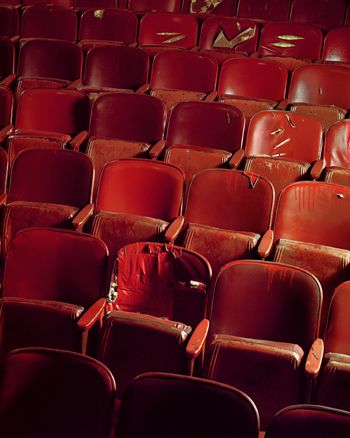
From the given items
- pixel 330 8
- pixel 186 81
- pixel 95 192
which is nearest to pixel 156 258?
pixel 95 192

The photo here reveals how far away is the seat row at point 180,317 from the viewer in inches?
24.1

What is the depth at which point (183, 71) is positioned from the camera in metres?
1.24

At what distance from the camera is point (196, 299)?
0.72 m

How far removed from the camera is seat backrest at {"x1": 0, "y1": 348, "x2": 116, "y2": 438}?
527 mm

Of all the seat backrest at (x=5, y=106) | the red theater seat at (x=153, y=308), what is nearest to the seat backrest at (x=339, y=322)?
the red theater seat at (x=153, y=308)

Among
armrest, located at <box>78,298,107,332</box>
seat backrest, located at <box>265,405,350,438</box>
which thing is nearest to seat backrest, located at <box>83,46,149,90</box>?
armrest, located at <box>78,298,107,332</box>

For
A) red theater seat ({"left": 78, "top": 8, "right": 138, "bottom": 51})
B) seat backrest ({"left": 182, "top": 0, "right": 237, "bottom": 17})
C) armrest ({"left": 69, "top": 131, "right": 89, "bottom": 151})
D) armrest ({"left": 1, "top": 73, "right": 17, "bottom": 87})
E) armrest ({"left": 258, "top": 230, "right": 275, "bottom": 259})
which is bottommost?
armrest ({"left": 258, "top": 230, "right": 275, "bottom": 259})

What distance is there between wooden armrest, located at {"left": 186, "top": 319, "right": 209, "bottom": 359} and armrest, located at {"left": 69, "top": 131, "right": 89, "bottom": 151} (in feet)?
1.59

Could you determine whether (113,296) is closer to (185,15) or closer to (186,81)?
(186,81)

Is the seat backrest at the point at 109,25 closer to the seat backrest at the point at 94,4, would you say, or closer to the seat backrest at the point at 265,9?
the seat backrest at the point at 94,4

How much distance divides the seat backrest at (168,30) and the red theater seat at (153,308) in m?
0.80

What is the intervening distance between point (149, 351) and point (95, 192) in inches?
16.0

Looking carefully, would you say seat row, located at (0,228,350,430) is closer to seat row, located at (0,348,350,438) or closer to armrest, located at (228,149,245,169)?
seat row, located at (0,348,350,438)

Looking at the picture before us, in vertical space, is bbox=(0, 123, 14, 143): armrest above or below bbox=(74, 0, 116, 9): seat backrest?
below
